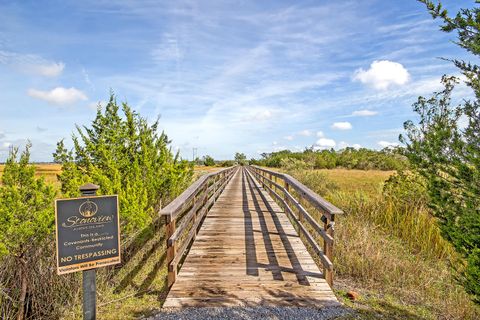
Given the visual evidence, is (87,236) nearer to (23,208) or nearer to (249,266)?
(23,208)

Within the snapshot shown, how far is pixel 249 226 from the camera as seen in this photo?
6.17m

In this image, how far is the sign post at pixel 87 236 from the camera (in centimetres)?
232

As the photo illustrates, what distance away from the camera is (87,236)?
2434 millimetres

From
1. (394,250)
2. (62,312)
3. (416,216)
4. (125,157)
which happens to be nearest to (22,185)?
(62,312)

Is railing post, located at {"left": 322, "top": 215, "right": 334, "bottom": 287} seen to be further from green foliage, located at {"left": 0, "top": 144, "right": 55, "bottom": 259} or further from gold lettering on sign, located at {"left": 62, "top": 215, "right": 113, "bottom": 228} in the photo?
green foliage, located at {"left": 0, "top": 144, "right": 55, "bottom": 259}

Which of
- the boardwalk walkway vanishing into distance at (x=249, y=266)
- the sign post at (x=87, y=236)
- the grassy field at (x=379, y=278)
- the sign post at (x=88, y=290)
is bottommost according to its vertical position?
the grassy field at (x=379, y=278)

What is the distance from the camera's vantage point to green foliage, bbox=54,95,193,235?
5.41 meters

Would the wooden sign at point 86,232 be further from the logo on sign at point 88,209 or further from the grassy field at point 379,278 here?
the grassy field at point 379,278

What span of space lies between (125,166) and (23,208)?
126 inches

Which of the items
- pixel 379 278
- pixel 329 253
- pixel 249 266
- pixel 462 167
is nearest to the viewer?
pixel 462 167

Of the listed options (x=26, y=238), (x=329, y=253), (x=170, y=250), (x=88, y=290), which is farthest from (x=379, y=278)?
(x=26, y=238)

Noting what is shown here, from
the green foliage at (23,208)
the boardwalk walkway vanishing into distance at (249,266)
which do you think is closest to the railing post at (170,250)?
the boardwalk walkway vanishing into distance at (249,266)

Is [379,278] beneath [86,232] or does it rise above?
beneath

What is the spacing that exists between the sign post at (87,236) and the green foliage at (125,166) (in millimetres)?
2677
